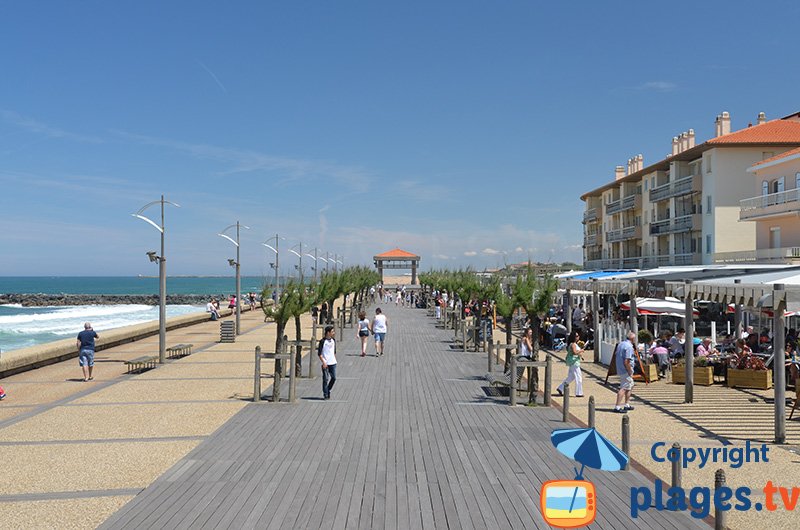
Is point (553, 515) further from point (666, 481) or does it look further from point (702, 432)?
point (702, 432)

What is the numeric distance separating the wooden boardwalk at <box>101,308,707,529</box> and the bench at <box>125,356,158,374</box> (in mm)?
7346

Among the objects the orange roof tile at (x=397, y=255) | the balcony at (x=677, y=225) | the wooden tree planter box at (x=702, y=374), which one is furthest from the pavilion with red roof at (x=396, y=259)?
the wooden tree planter box at (x=702, y=374)

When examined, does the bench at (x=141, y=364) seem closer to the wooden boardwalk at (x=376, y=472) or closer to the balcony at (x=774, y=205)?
the wooden boardwalk at (x=376, y=472)

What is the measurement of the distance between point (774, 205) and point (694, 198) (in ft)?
39.0

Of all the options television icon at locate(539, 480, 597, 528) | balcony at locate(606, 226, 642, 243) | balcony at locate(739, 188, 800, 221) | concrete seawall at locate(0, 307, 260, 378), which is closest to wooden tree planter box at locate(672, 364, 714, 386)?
television icon at locate(539, 480, 597, 528)

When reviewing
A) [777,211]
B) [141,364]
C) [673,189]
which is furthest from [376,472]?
[673,189]

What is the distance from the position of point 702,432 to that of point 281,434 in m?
7.32

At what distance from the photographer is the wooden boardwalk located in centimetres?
754

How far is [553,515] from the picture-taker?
5.54 metres

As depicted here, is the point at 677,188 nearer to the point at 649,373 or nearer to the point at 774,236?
the point at 774,236

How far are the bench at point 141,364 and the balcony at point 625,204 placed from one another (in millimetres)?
45905

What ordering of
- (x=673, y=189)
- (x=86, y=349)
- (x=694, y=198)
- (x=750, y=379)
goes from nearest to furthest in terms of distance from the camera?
(x=750, y=379), (x=86, y=349), (x=694, y=198), (x=673, y=189)

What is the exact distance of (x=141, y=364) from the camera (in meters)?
21.1

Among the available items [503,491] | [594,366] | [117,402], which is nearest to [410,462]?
[503,491]
